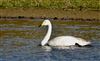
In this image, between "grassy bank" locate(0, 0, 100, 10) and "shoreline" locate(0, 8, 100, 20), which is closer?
"shoreline" locate(0, 8, 100, 20)

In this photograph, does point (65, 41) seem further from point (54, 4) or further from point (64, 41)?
point (54, 4)

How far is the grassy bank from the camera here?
37688 millimetres

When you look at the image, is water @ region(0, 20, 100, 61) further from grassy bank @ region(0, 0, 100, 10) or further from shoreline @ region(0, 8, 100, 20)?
grassy bank @ region(0, 0, 100, 10)

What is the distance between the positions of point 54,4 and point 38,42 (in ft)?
52.9

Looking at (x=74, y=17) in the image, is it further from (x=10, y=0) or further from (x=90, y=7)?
(x=10, y=0)

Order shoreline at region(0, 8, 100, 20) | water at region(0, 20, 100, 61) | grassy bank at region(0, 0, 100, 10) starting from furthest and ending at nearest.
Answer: grassy bank at region(0, 0, 100, 10) → shoreline at region(0, 8, 100, 20) → water at region(0, 20, 100, 61)

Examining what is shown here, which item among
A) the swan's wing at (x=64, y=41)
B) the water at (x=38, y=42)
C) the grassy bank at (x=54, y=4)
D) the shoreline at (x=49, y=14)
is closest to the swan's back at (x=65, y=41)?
the swan's wing at (x=64, y=41)

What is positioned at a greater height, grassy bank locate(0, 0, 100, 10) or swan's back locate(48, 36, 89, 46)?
swan's back locate(48, 36, 89, 46)

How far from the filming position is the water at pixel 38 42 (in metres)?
18.5

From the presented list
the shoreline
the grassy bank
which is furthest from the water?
the grassy bank

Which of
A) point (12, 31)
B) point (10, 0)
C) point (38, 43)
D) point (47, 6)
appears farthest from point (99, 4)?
point (38, 43)

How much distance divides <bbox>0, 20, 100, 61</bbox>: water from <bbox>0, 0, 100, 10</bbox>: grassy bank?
6.46 metres

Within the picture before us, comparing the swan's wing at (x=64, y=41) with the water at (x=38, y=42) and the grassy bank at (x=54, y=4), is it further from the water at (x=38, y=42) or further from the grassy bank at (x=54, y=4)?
the grassy bank at (x=54, y=4)

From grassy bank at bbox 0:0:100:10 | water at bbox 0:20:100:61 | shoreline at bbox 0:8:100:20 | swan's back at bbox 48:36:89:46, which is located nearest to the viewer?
water at bbox 0:20:100:61
